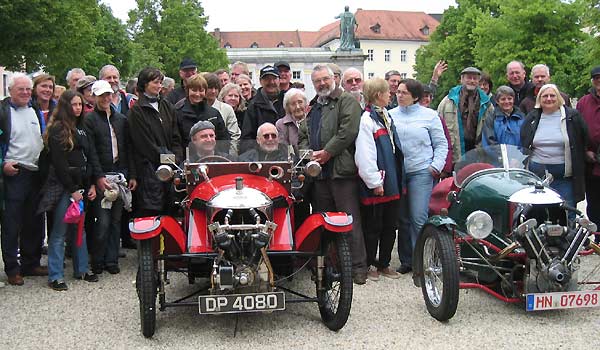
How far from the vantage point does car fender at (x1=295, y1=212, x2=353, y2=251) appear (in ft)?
17.6

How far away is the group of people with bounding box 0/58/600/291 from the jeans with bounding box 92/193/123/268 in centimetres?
1

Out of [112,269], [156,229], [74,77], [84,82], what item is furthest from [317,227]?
[74,77]

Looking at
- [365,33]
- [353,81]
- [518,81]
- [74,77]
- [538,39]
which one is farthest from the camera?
[365,33]

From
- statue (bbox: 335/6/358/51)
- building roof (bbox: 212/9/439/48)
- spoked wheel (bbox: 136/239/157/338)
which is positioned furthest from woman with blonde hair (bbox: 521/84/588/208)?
building roof (bbox: 212/9/439/48)

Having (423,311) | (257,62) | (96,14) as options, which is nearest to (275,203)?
(423,311)

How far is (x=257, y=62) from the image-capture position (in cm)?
6875

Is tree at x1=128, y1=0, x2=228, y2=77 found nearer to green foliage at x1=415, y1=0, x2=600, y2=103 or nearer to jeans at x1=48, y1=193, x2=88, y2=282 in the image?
green foliage at x1=415, y1=0, x2=600, y2=103

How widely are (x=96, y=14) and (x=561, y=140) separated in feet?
78.9

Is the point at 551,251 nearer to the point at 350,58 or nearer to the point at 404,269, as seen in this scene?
the point at 404,269

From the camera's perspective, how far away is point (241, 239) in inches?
197

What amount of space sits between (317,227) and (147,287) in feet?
4.55

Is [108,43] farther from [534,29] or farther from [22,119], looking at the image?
[22,119]

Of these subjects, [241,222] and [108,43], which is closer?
[241,222]

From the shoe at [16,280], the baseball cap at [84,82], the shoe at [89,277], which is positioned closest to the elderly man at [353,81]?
the baseball cap at [84,82]
